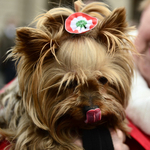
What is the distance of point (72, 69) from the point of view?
4.86ft

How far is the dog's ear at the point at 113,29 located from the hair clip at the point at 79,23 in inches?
3.6

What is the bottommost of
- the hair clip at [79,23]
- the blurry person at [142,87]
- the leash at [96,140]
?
the leash at [96,140]

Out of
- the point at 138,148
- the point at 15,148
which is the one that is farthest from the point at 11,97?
the point at 138,148

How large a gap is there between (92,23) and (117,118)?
77cm

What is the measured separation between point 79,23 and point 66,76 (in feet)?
1.35

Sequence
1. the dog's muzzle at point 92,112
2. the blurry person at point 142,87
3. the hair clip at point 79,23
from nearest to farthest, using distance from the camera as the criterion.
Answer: the dog's muzzle at point 92,112 < the hair clip at point 79,23 < the blurry person at point 142,87

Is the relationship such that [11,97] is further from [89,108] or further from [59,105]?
[89,108]

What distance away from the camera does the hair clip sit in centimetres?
152

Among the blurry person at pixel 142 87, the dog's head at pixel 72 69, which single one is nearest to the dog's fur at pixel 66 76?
the dog's head at pixel 72 69

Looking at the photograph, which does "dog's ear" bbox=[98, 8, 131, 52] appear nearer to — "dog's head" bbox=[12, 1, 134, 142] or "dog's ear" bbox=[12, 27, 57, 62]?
"dog's head" bbox=[12, 1, 134, 142]

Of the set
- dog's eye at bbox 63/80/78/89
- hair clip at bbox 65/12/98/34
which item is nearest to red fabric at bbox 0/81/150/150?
dog's eye at bbox 63/80/78/89

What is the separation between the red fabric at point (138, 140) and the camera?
5.64 ft

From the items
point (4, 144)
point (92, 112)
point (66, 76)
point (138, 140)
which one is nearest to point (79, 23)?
point (66, 76)

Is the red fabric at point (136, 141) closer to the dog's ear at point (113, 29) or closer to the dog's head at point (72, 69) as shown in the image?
the dog's head at point (72, 69)
